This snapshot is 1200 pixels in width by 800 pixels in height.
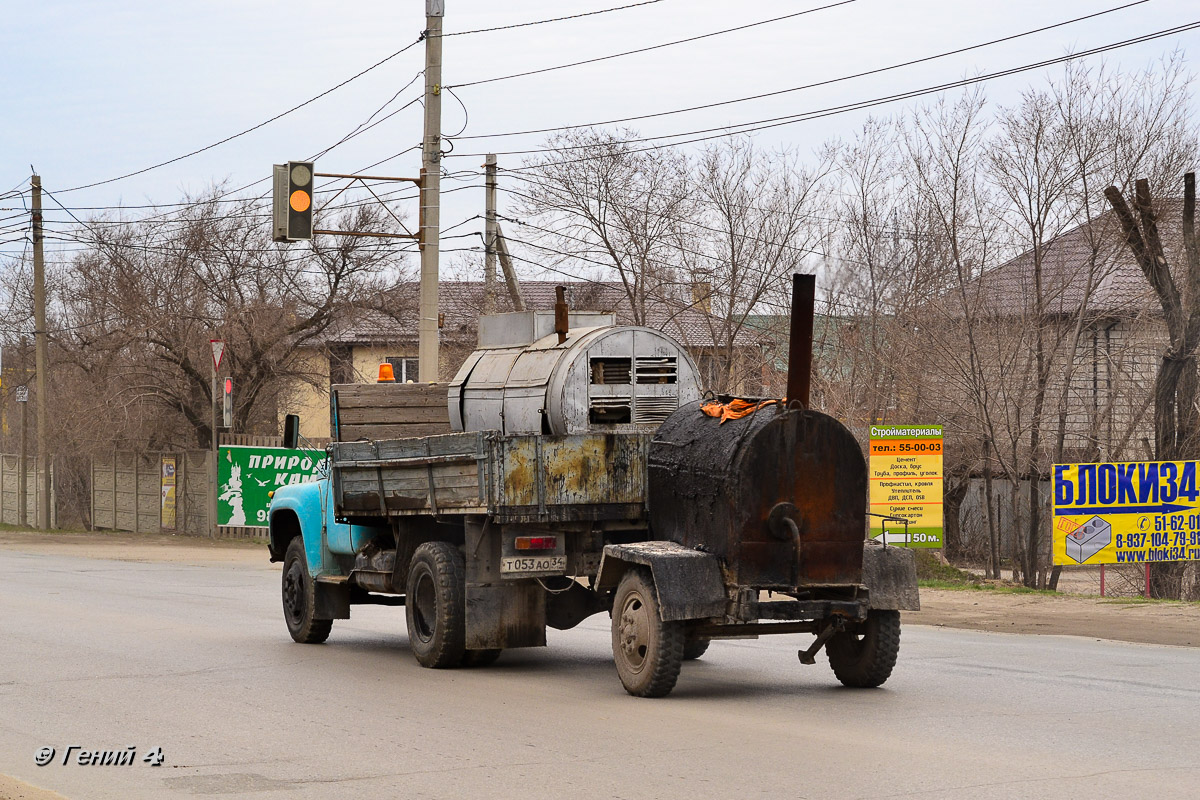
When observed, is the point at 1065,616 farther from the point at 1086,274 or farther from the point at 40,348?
the point at 40,348

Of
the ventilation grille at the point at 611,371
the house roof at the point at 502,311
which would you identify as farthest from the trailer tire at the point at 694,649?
the house roof at the point at 502,311

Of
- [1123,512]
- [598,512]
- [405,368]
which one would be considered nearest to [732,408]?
[598,512]

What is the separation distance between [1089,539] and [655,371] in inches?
383

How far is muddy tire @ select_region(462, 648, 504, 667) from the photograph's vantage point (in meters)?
12.2

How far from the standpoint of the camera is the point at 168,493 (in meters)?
35.7

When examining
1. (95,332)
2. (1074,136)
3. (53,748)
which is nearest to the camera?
(53,748)

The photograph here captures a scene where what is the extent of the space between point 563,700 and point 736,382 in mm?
21783

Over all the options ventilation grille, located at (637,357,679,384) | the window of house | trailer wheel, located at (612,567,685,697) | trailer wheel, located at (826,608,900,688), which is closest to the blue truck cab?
ventilation grille, located at (637,357,679,384)

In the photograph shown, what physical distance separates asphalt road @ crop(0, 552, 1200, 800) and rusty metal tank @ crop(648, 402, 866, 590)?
98 centimetres

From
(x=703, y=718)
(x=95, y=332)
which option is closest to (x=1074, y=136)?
(x=703, y=718)

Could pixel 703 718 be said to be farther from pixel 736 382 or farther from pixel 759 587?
pixel 736 382

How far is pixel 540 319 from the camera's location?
494 inches

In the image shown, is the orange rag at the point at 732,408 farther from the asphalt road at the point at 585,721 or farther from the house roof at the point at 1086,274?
the house roof at the point at 1086,274

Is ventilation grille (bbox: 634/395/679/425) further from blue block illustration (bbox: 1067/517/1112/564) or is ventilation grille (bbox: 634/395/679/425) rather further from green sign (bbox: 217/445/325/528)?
green sign (bbox: 217/445/325/528)
